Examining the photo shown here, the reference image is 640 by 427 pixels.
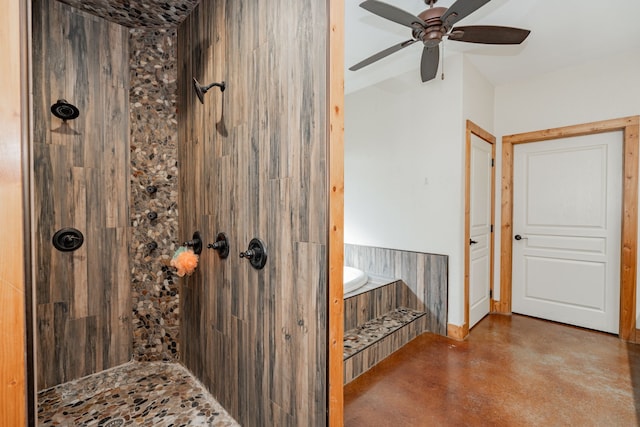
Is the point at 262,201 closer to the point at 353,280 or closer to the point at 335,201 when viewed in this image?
the point at 335,201

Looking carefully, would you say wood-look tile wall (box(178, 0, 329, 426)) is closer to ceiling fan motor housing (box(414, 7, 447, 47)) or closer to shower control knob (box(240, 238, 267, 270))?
shower control knob (box(240, 238, 267, 270))

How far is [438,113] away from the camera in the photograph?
120 inches

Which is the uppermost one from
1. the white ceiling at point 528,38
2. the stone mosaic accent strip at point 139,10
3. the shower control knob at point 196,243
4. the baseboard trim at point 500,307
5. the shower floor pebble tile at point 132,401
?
the white ceiling at point 528,38

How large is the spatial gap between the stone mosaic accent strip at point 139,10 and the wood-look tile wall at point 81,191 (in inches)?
3.1

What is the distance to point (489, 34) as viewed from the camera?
202 cm

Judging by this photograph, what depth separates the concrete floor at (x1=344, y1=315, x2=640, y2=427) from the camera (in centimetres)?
182

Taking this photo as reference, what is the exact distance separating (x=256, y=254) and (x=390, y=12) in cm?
167

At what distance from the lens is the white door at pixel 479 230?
10.4ft

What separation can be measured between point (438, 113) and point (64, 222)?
3322 millimetres

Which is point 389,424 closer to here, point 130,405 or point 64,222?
point 130,405

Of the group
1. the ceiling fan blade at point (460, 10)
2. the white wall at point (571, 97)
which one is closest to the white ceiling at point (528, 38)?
the white wall at point (571, 97)

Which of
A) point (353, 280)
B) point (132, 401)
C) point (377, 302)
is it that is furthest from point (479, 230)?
point (132, 401)

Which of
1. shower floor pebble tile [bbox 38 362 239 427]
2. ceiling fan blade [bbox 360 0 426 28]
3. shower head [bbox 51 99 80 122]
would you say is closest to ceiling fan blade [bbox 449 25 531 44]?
ceiling fan blade [bbox 360 0 426 28]

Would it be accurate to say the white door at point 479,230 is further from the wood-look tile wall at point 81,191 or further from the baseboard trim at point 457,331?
the wood-look tile wall at point 81,191
